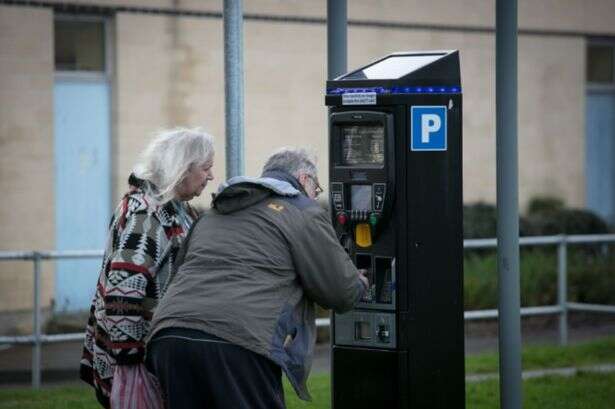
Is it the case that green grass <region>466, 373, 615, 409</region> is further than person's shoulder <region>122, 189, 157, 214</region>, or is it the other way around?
green grass <region>466, 373, 615, 409</region>

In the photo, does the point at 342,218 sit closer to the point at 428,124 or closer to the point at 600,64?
the point at 428,124

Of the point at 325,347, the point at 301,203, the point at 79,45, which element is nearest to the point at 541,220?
the point at 325,347

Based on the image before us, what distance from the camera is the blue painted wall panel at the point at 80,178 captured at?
11.8m

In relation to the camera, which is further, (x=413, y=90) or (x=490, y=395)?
(x=490, y=395)

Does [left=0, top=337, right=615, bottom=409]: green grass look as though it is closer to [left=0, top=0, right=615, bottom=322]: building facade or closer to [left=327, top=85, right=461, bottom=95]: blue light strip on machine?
[left=327, top=85, right=461, bottom=95]: blue light strip on machine

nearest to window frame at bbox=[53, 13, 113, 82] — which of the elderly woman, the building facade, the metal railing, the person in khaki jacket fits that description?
the building facade

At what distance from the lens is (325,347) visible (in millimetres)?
10719

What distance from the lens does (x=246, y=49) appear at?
12.7 meters

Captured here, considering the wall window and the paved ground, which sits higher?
the wall window

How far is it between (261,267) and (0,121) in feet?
24.4

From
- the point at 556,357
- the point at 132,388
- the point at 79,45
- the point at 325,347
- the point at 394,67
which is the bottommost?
the point at 325,347

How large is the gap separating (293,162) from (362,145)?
0.79m

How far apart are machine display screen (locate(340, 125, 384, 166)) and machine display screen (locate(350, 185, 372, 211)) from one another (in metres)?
0.11

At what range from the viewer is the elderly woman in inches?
183
